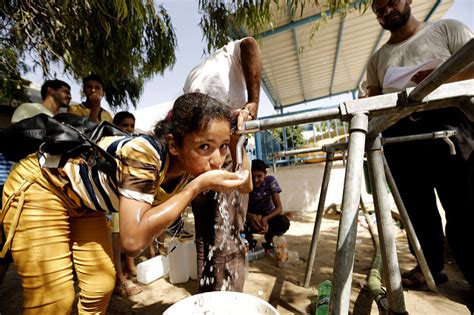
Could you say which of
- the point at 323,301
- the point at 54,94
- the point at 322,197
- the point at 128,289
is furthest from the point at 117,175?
the point at 54,94

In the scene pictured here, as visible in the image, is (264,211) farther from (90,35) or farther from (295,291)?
(90,35)

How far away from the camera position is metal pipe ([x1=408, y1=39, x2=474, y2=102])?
0.59 m

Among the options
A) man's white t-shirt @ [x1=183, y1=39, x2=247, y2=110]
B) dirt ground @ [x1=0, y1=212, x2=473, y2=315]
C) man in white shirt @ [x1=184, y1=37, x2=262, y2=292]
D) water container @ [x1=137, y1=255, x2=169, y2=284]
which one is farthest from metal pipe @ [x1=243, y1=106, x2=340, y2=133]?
water container @ [x1=137, y1=255, x2=169, y2=284]

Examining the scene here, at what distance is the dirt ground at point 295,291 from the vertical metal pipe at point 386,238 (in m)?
1.22

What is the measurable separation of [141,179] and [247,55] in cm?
125

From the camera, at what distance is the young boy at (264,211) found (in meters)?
3.80

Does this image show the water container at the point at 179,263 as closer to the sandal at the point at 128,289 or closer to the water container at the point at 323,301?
the sandal at the point at 128,289

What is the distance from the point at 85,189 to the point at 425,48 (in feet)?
8.32

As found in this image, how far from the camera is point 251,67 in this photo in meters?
1.93

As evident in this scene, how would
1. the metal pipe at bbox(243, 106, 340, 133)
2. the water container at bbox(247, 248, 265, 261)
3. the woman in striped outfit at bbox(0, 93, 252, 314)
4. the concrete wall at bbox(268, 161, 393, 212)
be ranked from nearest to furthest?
the metal pipe at bbox(243, 106, 340, 133)
the woman in striped outfit at bbox(0, 93, 252, 314)
the water container at bbox(247, 248, 265, 261)
the concrete wall at bbox(268, 161, 393, 212)

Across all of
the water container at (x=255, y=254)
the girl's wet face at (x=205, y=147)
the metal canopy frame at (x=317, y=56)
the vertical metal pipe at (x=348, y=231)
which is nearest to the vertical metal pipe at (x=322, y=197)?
the girl's wet face at (x=205, y=147)

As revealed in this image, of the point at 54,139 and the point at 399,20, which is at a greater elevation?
the point at 399,20

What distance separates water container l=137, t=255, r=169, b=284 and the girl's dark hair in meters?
2.05

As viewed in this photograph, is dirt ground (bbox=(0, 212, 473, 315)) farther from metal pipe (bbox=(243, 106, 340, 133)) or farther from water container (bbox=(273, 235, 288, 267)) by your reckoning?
metal pipe (bbox=(243, 106, 340, 133))
